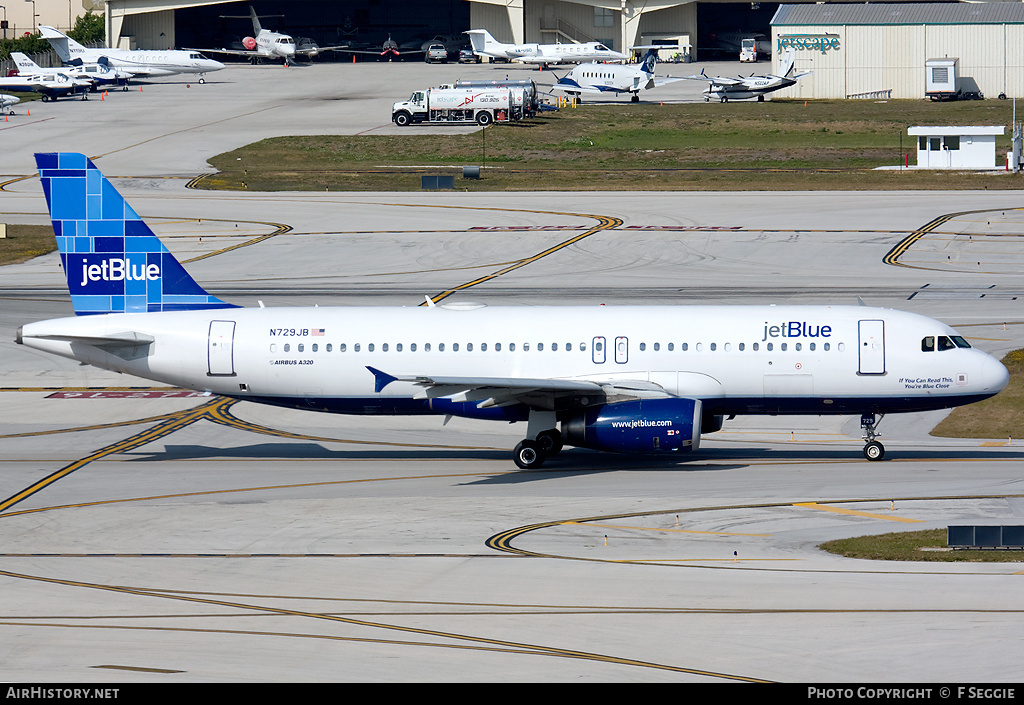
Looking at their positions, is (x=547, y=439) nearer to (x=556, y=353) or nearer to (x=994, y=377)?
(x=556, y=353)

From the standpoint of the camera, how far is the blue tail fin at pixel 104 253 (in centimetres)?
3938

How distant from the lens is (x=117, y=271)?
129 feet

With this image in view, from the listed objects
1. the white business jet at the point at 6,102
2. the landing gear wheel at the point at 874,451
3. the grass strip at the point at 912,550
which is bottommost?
the grass strip at the point at 912,550

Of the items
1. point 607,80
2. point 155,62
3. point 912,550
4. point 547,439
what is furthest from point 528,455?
point 155,62

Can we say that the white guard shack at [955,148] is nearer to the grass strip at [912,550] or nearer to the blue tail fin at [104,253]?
the blue tail fin at [104,253]

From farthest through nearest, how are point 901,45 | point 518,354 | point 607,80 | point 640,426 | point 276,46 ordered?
1. point 276,46
2. point 607,80
3. point 901,45
4. point 518,354
5. point 640,426

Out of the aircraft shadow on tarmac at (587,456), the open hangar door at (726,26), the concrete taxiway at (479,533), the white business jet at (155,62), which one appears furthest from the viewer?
the open hangar door at (726,26)

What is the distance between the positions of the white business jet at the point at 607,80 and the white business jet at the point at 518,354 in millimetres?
109550

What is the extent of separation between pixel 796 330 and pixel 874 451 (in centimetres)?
415

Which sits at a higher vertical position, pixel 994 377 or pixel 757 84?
pixel 757 84

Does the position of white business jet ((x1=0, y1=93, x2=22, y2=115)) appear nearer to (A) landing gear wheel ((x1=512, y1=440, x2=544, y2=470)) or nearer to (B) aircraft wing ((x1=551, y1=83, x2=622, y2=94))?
(B) aircraft wing ((x1=551, y1=83, x2=622, y2=94))

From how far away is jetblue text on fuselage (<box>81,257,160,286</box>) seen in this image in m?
39.4

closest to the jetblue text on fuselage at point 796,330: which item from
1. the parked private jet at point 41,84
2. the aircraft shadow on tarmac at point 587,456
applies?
the aircraft shadow on tarmac at point 587,456

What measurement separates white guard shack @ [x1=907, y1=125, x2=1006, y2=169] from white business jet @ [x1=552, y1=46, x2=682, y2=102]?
51.4 metres
